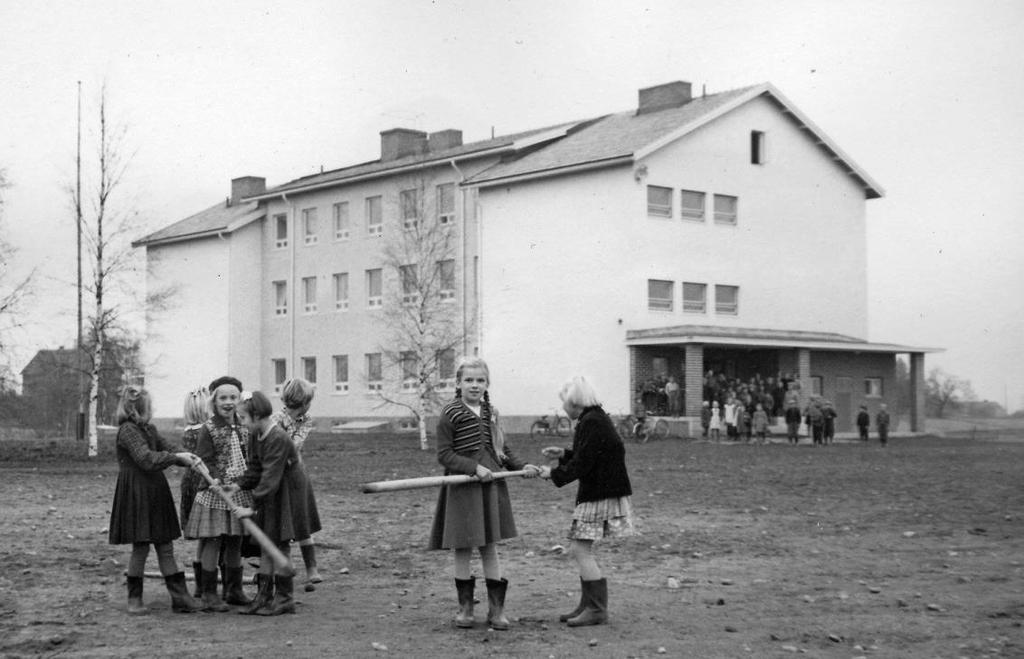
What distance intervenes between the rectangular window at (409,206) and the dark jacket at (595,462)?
42.9m

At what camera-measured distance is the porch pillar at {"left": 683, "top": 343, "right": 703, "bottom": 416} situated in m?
44.8

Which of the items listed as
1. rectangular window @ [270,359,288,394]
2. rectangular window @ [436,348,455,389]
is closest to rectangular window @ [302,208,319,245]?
rectangular window @ [270,359,288,394]

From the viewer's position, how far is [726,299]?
4928 centimetres

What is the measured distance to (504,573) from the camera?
11672 mm

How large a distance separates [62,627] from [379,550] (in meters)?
4.60

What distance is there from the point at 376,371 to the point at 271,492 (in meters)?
48.1

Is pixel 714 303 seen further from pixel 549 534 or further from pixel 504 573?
pixel 504 573

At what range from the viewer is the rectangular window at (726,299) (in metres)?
49.0

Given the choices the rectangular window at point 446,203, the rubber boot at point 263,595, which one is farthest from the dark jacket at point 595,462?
the rectangular window at point 446,203

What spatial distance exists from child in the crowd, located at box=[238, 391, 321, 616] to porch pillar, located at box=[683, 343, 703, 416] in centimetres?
3565

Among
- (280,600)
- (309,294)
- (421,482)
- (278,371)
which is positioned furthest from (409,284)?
(421,482)

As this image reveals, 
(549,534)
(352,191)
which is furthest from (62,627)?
(352,191)

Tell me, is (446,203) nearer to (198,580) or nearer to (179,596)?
(198,580)

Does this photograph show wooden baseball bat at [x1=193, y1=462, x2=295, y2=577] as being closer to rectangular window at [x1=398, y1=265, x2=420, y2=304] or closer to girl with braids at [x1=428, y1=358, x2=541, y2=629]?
girl with braids at [x1=428, y1=358, x2=541, y2=629]
